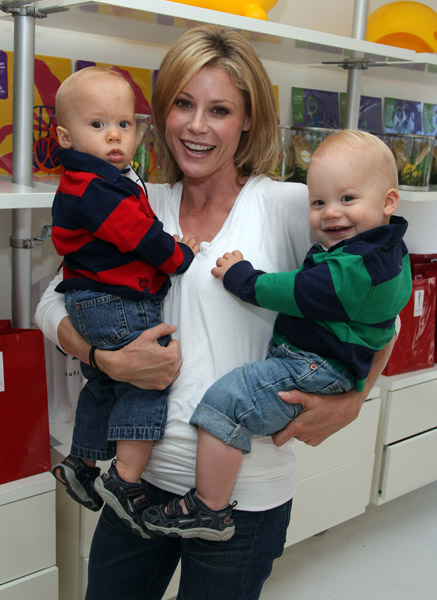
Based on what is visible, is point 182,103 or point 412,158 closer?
point 182,103

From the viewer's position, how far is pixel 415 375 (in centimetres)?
269

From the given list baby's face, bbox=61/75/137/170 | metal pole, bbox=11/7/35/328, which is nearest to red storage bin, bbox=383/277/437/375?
metal pole, bbox=11/7/35/328

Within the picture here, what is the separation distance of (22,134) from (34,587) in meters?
1.21

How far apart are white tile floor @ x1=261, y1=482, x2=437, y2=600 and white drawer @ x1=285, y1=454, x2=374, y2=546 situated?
0.49 feet

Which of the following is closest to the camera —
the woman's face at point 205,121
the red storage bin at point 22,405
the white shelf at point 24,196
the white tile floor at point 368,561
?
the woman's face at point 205,121

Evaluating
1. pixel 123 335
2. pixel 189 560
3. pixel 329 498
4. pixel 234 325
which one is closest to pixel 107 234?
pixel 123 335

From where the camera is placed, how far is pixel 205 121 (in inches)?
51.6

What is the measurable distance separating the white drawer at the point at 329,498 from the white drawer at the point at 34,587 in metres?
0.90

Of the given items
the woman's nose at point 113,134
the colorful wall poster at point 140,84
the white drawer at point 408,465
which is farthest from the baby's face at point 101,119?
the white drawer at point 408,465

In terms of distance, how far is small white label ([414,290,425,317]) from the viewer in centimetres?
263

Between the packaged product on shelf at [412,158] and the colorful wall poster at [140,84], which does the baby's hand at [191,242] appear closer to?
the colorful wall poster at [140,84]

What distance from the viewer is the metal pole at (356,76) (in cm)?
228

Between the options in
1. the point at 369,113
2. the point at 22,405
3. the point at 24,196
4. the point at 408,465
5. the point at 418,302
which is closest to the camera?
the point at 24,196

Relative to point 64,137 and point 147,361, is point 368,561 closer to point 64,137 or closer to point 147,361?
point 147,361
